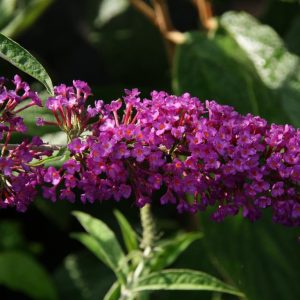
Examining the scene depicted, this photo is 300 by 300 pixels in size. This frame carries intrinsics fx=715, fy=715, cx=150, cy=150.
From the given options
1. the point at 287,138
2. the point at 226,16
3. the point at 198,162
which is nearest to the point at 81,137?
the point at 198,162

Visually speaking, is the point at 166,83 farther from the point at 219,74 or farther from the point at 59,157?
the point at 59,157

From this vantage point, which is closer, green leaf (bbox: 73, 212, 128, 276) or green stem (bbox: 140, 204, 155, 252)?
green stem (bbox: 140, 204, 155, 252)

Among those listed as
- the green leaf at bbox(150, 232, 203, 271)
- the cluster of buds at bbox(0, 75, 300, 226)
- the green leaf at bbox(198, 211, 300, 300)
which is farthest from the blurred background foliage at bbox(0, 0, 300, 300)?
the cluster of buds at bbox(0, 75, 300, 226)

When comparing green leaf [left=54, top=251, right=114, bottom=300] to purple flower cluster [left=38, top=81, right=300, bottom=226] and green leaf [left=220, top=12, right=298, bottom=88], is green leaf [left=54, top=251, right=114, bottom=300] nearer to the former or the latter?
green leaf [left=220, top=12, right=298, bottom=88]

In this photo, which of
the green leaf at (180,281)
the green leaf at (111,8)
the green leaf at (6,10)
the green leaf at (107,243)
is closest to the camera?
the green leaf at (180,281)

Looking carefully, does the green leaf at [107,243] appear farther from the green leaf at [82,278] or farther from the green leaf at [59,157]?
the green leaf at [82,278]

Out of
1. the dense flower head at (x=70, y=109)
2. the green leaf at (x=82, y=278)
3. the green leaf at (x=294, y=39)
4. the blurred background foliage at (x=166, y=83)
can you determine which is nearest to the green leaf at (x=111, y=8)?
the blurred background foliage at (x=166, y=83)

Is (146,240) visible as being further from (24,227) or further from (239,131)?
(24,227)
